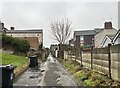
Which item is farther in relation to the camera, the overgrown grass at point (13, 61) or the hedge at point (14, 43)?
the hedge at point (14, 43)

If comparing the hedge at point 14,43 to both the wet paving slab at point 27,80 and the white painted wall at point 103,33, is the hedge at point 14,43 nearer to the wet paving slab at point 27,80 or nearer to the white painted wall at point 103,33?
the white painted wall at point 103,33

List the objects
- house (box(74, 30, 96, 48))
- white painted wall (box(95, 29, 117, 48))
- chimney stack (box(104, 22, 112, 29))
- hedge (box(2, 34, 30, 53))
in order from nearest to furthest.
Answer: hedge (box(2, 34, 30, 53))
chimney stack (box(104, 22, 112, 29))
white painted wall (box(95, 29, 117, 48))
house (box(74, 30, 96, 48))

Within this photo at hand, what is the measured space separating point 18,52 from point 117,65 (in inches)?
1402

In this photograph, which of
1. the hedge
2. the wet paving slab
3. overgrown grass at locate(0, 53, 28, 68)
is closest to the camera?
the wet paving slab

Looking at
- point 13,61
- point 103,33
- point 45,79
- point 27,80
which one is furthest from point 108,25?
point 27,80

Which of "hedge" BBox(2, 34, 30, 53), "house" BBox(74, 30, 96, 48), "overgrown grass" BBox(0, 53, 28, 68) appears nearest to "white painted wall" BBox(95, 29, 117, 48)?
"hedge" BBox(2, 34, 30, 53)

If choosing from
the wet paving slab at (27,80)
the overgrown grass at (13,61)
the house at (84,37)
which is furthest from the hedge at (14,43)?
the house at (84,37)

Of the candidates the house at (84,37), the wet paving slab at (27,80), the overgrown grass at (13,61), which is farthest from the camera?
the house at (84,37)

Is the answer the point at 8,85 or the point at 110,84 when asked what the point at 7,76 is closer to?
the point at 8,85

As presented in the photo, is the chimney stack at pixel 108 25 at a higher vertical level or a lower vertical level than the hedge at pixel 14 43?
higher

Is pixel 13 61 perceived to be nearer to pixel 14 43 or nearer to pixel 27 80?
pixel 27 80

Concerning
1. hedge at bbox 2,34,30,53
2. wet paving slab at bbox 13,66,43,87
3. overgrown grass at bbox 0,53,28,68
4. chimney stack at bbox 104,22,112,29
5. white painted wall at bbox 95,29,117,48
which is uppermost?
chimney stack at bbox 104,22,112,29

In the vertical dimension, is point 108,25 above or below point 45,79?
above

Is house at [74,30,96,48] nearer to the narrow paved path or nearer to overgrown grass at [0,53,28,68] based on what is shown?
overgrown grass at [0,53,28,68]
